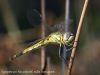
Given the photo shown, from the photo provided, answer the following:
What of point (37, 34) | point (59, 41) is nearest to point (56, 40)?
point (59, 41)

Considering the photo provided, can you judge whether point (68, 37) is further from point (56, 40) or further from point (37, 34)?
point (37, 34)

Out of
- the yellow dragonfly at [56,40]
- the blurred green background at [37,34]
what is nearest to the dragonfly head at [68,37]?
the yellow dragonfly at [56,40]

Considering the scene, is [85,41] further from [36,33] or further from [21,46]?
[21,46]

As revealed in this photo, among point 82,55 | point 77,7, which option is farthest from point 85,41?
point 77,7

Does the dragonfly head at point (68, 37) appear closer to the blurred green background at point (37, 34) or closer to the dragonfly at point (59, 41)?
the dragonfly at point (59, 41)

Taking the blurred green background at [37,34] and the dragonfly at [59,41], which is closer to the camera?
the dragonfly at [59,41]

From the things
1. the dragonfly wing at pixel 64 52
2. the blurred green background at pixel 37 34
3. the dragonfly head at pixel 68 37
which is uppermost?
the blurred green background at pixel 37 34

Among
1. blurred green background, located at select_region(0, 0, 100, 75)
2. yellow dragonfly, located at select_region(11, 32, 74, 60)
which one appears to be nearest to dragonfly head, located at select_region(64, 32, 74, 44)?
yellow dragonfly, located at select_region(11, 32, 74, 60)

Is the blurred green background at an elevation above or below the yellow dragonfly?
above

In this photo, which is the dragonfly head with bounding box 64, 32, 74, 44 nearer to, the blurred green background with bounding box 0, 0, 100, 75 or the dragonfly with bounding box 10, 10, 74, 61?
the dragonfly with bounding box 10, 10, 74, 61

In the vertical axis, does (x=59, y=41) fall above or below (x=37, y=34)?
below

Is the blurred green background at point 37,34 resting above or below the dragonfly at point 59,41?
above
